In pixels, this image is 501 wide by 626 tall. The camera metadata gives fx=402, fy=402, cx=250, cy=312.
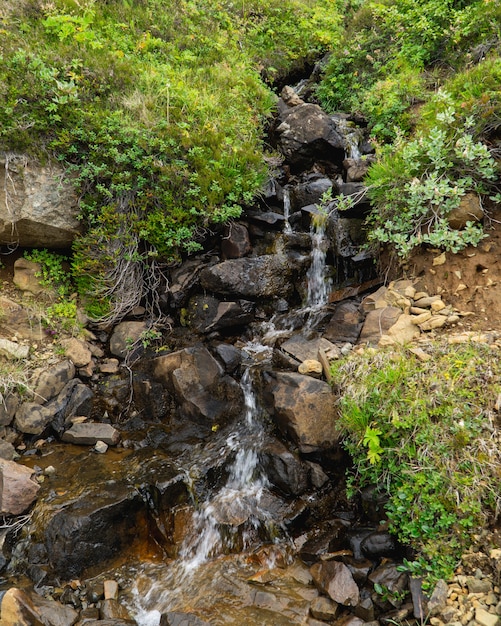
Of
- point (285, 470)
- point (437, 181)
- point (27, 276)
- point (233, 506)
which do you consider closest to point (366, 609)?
point (285, 470)

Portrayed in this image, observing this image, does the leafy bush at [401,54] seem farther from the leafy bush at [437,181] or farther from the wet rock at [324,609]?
the wet rock at [324,609]

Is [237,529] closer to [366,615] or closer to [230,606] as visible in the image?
[230,606]

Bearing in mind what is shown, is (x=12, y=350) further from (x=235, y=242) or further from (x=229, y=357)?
(x=235, y=242)

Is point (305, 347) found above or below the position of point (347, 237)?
below

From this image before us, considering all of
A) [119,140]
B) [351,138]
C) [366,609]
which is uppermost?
[351,138]

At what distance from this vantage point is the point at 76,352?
5934mm

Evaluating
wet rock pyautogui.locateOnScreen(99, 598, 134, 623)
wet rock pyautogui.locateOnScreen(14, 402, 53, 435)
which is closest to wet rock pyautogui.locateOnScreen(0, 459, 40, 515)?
wet rock pyautogui.locateOnScreen(14, 402, 53, 435)

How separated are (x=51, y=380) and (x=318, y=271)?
4.41 meters

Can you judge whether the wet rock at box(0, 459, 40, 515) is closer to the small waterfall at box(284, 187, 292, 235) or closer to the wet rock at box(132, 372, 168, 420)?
the wet rock at box(132, 372, 168, 420)

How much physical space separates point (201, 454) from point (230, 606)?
1.71 m

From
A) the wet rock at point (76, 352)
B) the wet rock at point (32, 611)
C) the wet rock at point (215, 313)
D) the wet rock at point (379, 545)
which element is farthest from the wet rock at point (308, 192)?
the wet rock at point (32, 611)

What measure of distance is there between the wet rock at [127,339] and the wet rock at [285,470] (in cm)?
265

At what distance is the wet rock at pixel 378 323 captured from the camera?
4.91 meters

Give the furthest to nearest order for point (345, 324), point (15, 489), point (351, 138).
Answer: point (351, 138), point (345, 324), point (15, 489)
